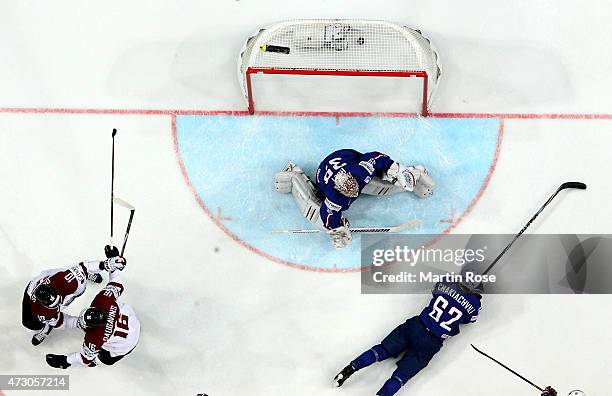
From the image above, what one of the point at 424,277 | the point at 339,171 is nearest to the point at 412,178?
the point at 339,171

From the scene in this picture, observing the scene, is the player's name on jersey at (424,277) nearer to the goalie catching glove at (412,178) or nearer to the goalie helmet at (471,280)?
the goalie helmet at (471,280)

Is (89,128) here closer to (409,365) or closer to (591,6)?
(409,365)

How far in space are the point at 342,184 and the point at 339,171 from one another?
17 centimetres

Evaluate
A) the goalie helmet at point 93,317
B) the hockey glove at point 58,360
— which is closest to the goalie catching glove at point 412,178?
the goalie helmet at point 93,317

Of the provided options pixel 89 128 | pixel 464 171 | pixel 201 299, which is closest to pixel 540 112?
pixel 464 171

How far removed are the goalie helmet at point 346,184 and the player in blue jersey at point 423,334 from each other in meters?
1.15

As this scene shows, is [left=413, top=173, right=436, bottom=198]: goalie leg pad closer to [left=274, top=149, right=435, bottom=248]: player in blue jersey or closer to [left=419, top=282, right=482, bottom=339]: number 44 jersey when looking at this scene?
[left=274, top=149, right=435, bottom=248]: player in blue jersey

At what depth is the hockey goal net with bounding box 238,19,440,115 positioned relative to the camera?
6.47m

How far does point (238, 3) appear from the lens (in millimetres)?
6914

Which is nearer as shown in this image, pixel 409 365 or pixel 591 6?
pixel 409 365

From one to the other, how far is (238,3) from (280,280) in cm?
249

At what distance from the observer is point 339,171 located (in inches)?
229

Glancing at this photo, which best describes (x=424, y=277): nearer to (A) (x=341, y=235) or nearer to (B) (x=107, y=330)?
(A) (x=341, y=235)

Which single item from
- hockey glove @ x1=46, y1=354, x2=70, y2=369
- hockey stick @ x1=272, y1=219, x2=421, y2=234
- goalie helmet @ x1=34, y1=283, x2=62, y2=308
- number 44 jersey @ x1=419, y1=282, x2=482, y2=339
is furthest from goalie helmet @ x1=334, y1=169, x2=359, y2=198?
hockey glove @ x1=46, y1=354, x2=70, y2=369
